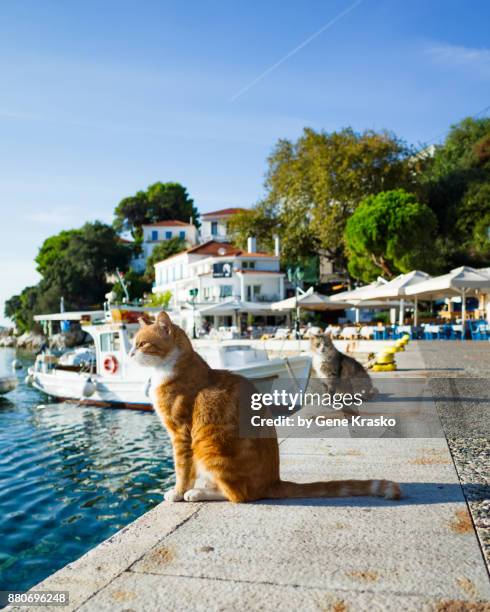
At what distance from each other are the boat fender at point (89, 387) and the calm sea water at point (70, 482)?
101 cm

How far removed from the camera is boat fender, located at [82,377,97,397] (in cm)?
1795

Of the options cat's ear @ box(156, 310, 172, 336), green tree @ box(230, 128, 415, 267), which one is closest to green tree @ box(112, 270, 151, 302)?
green tree @ box(230, 128, 415, 267)

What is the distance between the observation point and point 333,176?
42.1m

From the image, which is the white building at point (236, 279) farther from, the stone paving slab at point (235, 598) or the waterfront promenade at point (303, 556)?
the stone paving slab at point (235, 598)

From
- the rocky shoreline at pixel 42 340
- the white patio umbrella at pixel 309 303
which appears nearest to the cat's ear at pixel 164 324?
the white patio umbrella at pixel 309 303

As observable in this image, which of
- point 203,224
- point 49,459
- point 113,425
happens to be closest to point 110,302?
point 113,425

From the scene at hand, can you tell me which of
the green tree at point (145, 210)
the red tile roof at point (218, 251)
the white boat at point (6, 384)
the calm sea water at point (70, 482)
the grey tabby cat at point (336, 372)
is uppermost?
the green tree at point (145, 210)

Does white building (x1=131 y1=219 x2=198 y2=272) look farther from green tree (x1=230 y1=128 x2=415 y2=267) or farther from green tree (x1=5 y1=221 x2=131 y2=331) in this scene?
green tree (x1=230 y1=128 x2=415 y2=267)

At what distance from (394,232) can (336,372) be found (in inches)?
1201

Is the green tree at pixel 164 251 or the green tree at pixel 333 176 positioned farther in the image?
the green tree at pixel 164 251

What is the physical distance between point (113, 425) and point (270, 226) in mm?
38355

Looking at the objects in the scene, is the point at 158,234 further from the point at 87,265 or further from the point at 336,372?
the point at 336,372

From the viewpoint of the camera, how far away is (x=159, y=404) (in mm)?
3676

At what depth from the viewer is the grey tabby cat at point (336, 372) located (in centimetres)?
734
